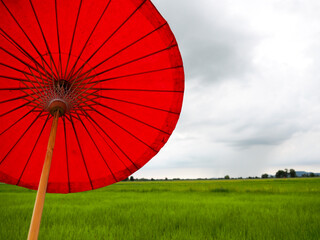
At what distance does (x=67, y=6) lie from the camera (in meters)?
1.74

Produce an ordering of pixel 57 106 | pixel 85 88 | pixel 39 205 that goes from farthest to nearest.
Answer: pixel 85 88 < pixel 57 106 < pixel 39 205

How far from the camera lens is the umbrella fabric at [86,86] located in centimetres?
179

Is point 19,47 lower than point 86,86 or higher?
higher

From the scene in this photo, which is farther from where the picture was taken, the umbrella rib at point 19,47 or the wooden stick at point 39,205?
the umbrella rib at point 19,47

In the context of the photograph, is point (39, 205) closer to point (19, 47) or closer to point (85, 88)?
point (85, 88)

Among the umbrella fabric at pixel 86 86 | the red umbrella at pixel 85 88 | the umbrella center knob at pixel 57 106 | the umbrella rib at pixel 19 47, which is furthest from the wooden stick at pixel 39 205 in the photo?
the umbrella rib at pixel 19 47

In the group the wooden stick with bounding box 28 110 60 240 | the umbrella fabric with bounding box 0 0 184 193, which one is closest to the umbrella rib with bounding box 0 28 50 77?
the umbrella fabric with bounding box 0 0 184 193

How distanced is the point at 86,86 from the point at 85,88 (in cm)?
4

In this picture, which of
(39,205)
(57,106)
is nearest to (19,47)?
(57,106)

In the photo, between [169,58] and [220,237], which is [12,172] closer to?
[169,58]

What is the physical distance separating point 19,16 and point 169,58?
1221 mm

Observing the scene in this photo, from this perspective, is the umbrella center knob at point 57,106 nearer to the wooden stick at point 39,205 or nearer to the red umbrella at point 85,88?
the red umbrella at point 85,88

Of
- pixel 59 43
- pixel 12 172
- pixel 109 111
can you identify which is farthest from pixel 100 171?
pixel 59 43

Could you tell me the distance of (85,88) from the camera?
85.7 inches
